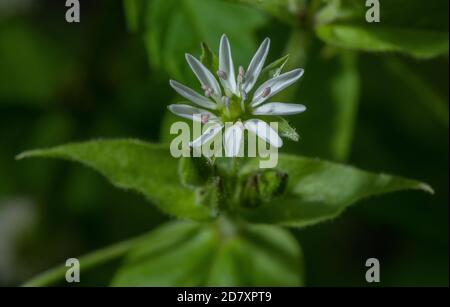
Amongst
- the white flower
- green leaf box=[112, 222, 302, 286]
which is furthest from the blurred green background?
the white flower

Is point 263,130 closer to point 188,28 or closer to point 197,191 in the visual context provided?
point 197,191

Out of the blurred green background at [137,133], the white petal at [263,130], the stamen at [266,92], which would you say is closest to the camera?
the white petal at [263,130]

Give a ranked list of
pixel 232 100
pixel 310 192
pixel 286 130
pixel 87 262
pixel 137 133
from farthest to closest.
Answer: pixel 137 133, pixel 87 262, pixel 310 192, pixel 232 100, pixel 286 130

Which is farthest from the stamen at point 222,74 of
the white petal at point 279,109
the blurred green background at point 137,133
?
the blurred green background at point 137,133

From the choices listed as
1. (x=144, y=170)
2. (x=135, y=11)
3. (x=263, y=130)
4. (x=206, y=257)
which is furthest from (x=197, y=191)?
(x=135, y=11)

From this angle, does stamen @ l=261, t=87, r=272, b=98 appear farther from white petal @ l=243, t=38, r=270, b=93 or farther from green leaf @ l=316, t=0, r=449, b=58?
green leaf @ l=316, t=0, r=449, b=58

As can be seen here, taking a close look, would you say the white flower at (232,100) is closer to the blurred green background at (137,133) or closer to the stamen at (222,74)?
the stamen at (222,74)
